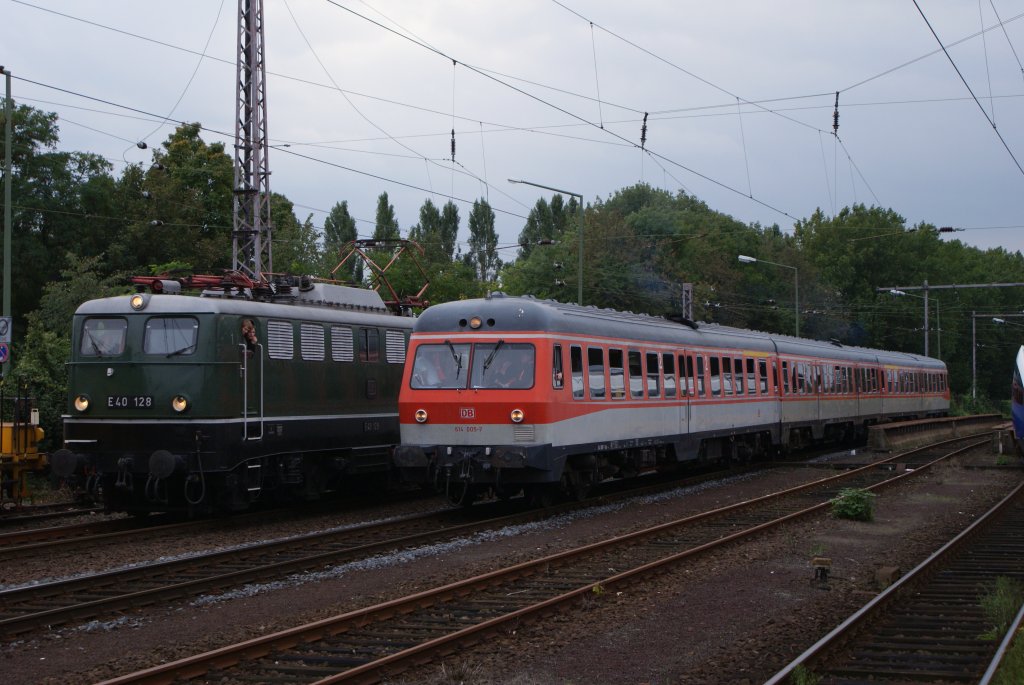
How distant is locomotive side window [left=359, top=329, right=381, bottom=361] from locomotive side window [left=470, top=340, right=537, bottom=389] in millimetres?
2685

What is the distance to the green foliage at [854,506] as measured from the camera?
704 inches

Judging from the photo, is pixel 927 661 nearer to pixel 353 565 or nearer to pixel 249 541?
pixel 353 565

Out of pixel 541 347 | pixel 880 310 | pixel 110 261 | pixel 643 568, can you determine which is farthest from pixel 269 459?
pixel 880 310

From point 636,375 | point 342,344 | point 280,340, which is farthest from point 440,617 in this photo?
point 636,375

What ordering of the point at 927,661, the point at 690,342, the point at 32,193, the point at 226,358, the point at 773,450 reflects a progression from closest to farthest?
the point at 927,661 → the point at 226,358 → the point at 690,342 → the point at 773,450 → the point at 32,193

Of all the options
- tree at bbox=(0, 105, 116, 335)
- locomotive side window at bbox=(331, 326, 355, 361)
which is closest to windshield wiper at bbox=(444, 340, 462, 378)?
locomotive side window at bbox=(331, 326, 355, 361)

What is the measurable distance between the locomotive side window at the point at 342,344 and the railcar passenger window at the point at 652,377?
544 cm

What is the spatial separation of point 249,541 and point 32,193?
33.0 meters

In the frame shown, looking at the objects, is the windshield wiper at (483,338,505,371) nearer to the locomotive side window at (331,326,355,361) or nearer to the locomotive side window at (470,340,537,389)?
the locomotive side window at (470,340,537,389)

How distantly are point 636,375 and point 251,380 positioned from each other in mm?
7033

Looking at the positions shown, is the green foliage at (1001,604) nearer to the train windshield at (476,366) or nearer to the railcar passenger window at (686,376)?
the train windshield at (476,366)

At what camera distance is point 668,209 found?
8594 cm

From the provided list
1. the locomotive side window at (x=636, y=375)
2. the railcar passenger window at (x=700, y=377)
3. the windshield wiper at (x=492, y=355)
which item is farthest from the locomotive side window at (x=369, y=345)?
the railcar passenger window at (x=700, y=377)

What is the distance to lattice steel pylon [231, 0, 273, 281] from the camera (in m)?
23.8
